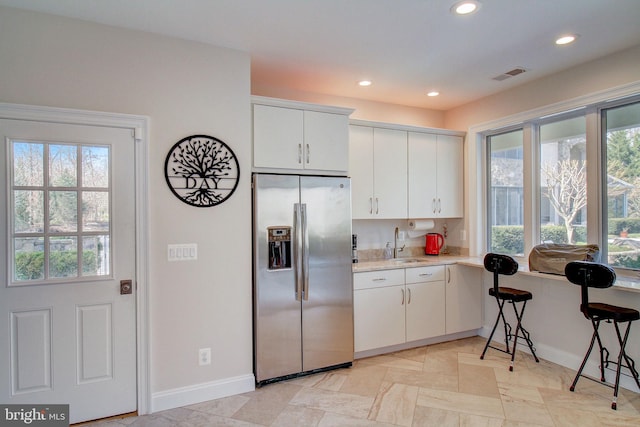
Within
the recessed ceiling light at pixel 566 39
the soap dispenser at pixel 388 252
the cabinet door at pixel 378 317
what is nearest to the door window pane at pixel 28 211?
the cabinet door at pixel 378 317

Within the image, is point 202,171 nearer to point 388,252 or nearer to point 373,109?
point 373,109

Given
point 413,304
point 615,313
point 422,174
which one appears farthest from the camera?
point 422,174

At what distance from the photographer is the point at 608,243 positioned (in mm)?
3062

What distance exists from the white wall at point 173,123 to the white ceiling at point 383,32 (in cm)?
15

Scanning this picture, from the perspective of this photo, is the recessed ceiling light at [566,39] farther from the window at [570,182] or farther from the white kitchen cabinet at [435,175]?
the white kitchen cabinet at [435,175]

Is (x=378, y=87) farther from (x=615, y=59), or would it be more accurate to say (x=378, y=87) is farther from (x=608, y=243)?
(x=608, y=243)

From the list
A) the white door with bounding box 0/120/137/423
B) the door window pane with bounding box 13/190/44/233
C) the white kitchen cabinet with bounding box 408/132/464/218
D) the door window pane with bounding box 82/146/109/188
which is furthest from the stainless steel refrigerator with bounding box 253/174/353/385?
the door window pane with bounding box 13/190/44/233

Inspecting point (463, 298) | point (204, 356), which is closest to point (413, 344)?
point (463, 298)

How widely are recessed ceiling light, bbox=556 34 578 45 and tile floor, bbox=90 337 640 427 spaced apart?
2.71 meters

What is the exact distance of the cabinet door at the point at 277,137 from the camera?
2.91 meters

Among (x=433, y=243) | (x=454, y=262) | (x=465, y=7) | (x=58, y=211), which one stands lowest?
(x=454, y=262)

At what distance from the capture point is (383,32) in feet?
8.44

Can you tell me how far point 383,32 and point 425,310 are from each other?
2665mm

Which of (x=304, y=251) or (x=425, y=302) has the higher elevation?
(x=304, y=251)
